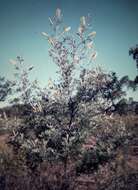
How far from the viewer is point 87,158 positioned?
7539 millimetres

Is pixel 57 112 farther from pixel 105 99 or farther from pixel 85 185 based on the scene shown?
pixel 85 185

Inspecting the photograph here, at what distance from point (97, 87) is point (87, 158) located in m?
1.99

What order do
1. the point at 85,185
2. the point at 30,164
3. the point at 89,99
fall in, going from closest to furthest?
the point at 89,99, the point at 30,164, the point at 85,185

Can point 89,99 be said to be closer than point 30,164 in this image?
Yes

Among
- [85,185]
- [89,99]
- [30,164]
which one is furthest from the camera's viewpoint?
[85,185]

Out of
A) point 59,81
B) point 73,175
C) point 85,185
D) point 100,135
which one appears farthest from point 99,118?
point 85,185

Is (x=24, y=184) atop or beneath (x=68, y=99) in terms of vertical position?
beneath

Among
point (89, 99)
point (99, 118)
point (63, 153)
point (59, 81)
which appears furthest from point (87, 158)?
point (59, 81)

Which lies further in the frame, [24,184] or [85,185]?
[85,185]

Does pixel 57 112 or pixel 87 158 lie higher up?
pixel 57 112

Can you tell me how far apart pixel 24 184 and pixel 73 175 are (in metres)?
1.81

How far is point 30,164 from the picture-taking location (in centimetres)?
838

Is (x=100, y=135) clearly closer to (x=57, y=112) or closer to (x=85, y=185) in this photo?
(x=57, y=112)

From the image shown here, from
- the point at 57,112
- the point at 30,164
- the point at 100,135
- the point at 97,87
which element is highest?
the point at 97,87
